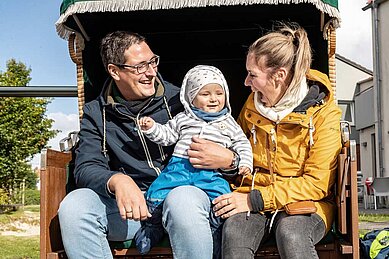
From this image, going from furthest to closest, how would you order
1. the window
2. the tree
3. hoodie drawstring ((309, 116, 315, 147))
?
the window, the tree, hoodie drawstring ((309, 116, 315, 147))

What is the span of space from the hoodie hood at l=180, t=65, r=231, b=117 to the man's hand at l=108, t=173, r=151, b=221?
0.51m

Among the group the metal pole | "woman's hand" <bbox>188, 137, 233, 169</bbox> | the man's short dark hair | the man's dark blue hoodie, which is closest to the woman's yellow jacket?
"woman's hand" <bbox>188, 137, 233, 169</bbox>

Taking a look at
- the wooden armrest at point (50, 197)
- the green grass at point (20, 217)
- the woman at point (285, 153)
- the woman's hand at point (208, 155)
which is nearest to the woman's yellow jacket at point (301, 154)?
the woman at point (285, 153)

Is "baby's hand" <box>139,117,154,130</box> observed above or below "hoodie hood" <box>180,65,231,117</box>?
below

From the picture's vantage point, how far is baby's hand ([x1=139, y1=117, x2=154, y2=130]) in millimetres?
2832

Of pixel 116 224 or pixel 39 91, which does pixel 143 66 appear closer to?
pixel 116 224

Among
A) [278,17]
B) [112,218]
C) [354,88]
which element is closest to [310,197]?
[112,218]

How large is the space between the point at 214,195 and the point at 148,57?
752mm

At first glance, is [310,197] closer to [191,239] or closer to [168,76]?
[191,239]

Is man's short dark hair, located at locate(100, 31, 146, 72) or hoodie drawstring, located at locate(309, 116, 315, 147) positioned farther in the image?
man's short dark hair, located at locate(100, 31, 146, 72)

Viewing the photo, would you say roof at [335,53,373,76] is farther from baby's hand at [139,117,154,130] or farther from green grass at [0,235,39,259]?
baby's hand at [139,117,154,130]

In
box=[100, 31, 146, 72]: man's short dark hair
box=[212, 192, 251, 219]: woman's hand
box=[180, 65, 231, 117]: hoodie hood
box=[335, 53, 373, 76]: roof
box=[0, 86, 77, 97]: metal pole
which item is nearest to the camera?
box=[212, 192, 251, 219]: woman's hand

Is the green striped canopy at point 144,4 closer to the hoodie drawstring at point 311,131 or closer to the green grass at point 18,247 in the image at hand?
the hoodie drawstring at point 311,131

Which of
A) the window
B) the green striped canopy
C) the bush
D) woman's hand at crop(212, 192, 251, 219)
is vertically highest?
the window
